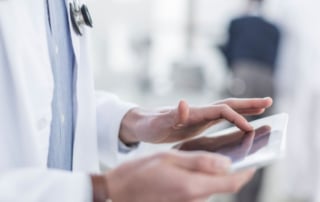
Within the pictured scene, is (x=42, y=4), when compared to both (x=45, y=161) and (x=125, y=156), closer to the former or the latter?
(x=45, y=161)

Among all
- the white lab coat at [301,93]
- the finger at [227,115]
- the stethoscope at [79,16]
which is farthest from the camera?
the white lab coat at [301,93]

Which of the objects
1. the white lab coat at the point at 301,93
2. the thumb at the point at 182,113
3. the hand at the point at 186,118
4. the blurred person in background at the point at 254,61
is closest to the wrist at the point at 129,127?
the hand at the point at 186,118

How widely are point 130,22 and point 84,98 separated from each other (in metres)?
3.33

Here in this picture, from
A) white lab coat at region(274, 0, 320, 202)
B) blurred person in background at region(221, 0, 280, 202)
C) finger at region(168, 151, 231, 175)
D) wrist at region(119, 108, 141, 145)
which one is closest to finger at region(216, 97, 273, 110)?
wrist at region(119, 108, 141, 145)

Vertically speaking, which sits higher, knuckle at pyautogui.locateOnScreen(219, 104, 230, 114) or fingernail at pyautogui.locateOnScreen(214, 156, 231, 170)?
fingernail at pyautogui.locateOnScreen(214, 156, 231, 170)

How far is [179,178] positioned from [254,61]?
2.29 m

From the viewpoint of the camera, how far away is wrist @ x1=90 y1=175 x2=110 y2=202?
60 cm

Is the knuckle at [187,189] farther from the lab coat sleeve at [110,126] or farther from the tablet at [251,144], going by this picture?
the lab coat sleeve at [110,126]

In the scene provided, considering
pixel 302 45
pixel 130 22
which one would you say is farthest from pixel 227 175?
pixel 130 22

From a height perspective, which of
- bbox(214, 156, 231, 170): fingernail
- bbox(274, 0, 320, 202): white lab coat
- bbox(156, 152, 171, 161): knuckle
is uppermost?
bbox(156, 152, 171, 161): knuckle

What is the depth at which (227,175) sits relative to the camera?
562 mm

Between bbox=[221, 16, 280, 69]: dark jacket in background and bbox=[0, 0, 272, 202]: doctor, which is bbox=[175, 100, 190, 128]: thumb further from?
bbox=[221, 16, 280, 69]: dark jacket in background

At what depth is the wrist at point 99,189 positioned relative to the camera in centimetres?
60

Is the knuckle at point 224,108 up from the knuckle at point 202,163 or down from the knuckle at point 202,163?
down
